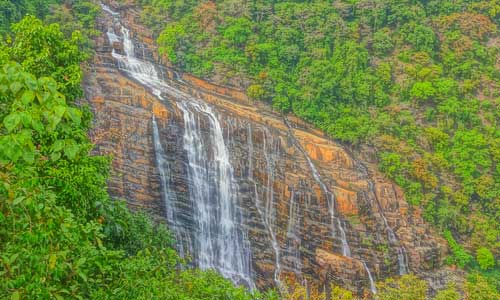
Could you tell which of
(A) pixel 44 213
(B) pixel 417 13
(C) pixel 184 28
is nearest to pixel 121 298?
(A) pixel 44 213

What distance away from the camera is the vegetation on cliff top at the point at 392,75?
55.8 ft

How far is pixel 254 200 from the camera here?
15688 mm

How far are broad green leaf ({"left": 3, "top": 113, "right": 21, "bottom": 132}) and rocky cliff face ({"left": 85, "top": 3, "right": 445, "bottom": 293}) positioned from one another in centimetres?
1387

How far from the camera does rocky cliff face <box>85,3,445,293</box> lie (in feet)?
50.2

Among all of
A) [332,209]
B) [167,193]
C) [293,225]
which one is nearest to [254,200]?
[293,225]

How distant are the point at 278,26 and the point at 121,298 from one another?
20.6 metres

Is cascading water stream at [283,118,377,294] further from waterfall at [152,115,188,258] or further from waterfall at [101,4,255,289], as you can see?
waterfall at [152,115,188,258]

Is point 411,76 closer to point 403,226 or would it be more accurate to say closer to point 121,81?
point 403,226

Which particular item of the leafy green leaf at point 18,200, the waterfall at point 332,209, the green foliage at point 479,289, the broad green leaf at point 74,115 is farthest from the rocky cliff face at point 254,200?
the broad green leaf at point 74,115

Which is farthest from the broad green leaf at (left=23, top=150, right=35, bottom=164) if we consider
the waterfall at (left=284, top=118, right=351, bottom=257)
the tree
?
the waterfall at (left=284, top=118, right=351, bottom=257)

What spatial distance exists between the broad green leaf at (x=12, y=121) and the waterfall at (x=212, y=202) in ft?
45.7

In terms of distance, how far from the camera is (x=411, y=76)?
1995 cm

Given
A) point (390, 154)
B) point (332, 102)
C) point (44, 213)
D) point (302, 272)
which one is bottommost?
point (302, 272)

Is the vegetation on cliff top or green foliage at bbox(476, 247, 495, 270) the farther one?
the vegetation on cliff top
